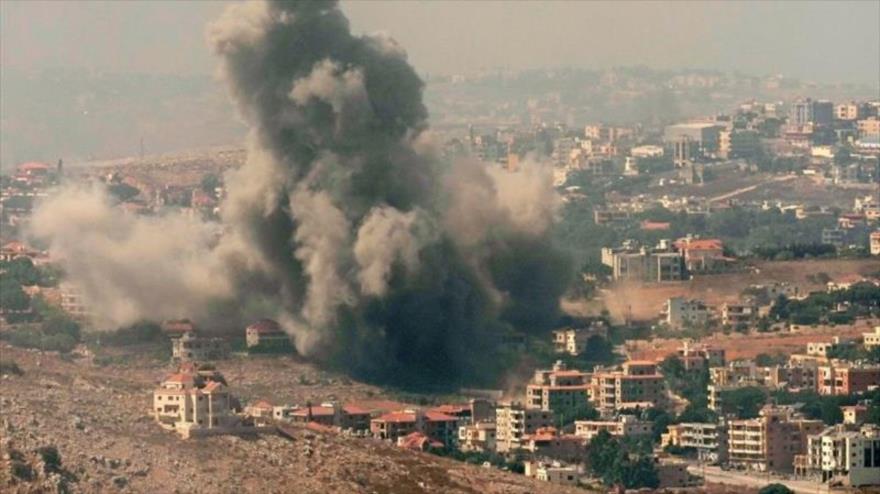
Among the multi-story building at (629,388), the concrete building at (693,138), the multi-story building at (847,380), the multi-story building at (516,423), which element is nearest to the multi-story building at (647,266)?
the multi-story building at (847,380)

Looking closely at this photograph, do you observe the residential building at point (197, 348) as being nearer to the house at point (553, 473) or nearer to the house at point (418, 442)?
the house at point (418, 442)

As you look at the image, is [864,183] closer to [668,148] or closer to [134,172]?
[668,148]

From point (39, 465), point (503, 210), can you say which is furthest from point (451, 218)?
point (39, 465)

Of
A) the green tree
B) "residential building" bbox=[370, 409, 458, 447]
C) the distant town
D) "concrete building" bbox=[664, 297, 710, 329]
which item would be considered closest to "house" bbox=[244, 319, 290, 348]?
the distant town

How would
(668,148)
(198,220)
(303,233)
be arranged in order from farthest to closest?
(668,148) < (198,220) < (303,233)

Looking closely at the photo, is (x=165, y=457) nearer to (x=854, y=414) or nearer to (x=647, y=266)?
(x=854, y=414)

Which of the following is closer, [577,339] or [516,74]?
[577,339]

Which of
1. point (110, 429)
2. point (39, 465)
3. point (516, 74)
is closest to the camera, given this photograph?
point (39, 465)
